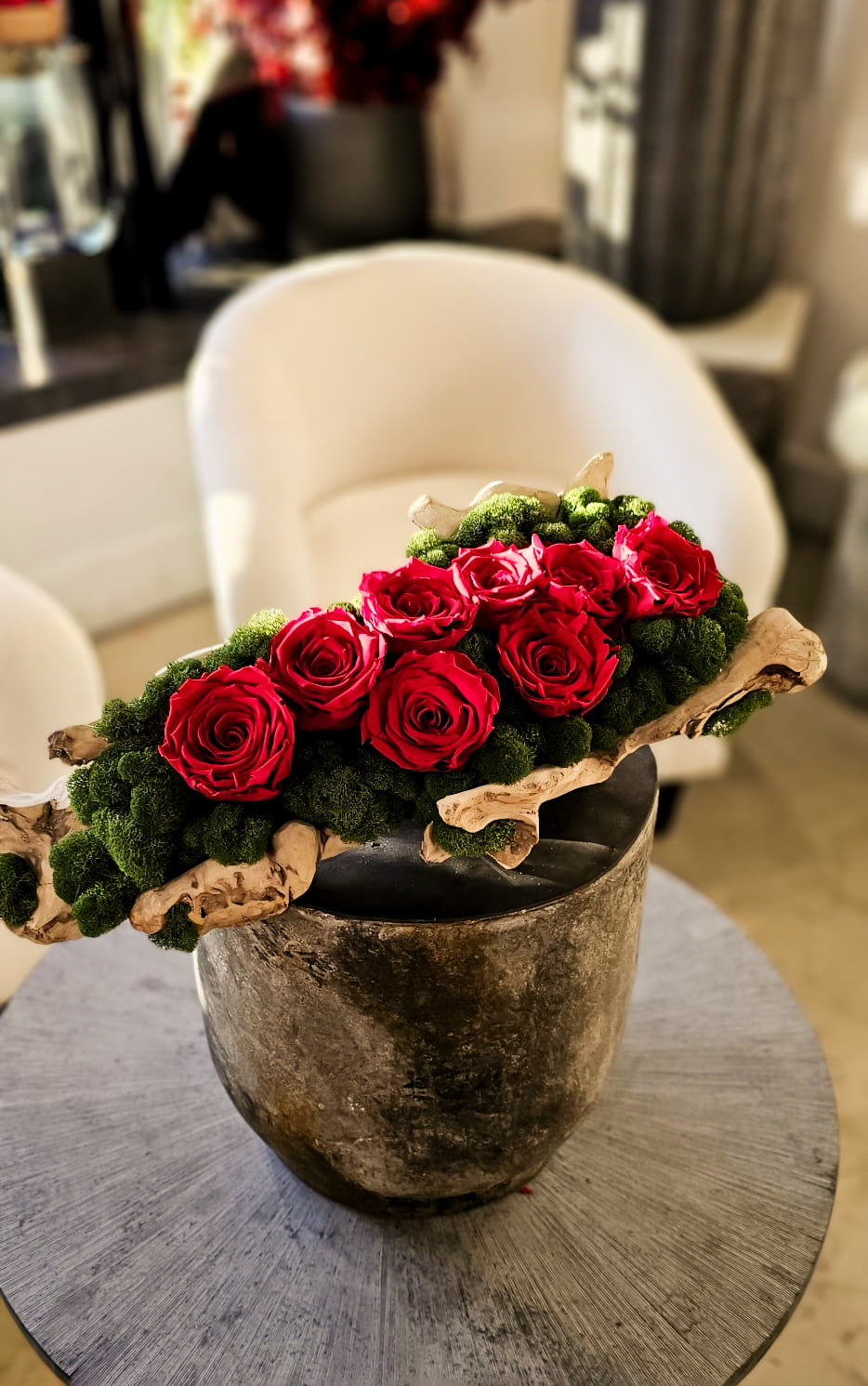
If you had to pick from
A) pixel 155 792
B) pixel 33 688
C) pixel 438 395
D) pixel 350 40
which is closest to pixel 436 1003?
pixel 155 792

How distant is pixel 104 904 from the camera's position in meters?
0.69

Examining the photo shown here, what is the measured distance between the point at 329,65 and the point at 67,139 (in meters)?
0.49

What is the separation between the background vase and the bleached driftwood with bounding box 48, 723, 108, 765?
5.65 feet

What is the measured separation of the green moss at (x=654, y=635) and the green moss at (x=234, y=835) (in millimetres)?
258

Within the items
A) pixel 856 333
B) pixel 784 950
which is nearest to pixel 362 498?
pixel 784 950

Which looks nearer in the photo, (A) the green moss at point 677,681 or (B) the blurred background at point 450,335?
(A) the green moss at point 677,681

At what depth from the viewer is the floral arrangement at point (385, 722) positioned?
687 mm

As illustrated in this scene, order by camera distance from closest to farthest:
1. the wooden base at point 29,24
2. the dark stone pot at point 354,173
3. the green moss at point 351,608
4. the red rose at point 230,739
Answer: the red rose at point 230,739
the green moss at point 351,608
the wooden base at point 29,24
the dark stone pot at point 354,173

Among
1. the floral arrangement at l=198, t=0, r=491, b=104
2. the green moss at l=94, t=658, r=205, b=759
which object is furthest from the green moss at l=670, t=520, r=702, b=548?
the floral arrangement at l=198, t=0, r=491, b=104

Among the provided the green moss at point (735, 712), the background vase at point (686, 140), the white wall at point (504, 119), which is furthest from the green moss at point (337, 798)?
the white wall at point (504, 119)

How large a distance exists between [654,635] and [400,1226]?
46 centimetres

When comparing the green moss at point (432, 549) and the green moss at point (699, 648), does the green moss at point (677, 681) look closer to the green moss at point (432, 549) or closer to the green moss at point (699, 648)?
the green moss at point (699, 648)

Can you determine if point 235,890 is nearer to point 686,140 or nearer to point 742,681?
point 742,681

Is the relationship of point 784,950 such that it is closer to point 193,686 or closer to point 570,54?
point 193,686
